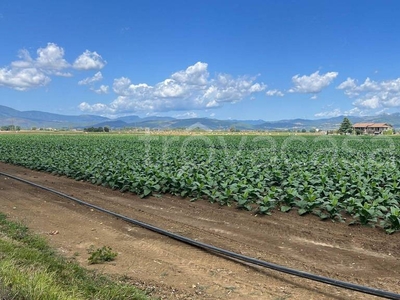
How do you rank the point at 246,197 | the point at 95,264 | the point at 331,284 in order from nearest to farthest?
1. the point at 331,284
2. the point at 95,264
3. the point at 246,197

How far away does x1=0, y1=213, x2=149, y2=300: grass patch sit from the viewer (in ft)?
10.4

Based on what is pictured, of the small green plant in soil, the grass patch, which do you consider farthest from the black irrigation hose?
the grass patch

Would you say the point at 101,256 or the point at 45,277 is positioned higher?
the point at 45,277

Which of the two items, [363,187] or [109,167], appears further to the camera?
[109,167]

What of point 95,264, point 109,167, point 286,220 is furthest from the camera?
point 109,167

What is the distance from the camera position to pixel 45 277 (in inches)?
141

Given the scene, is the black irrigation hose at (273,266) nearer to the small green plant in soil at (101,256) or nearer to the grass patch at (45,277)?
the small green plant in soil at (101,256)

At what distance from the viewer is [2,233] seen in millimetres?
6215

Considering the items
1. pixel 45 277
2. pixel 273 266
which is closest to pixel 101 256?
pixel 45 277

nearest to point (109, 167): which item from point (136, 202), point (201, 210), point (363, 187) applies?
point (136, 202)

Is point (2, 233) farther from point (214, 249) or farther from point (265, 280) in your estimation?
point (265, 280)

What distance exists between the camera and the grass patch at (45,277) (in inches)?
125

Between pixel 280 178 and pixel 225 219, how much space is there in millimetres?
3724

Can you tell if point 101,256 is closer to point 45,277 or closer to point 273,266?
point 45,277
